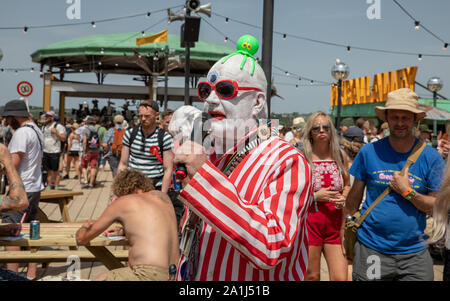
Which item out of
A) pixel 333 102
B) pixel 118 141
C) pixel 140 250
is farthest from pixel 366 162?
pixel 333 102

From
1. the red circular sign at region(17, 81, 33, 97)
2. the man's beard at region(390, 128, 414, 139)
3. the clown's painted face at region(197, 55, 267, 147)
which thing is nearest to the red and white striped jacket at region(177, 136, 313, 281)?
the clown's painted face at region(197, 55, 267, 147)

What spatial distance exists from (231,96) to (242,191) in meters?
0.47

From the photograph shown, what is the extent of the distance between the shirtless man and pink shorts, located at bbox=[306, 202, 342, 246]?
1.21 meters

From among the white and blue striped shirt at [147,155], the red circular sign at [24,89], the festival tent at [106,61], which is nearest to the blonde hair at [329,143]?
the white and blue striped shirt at [147,155]

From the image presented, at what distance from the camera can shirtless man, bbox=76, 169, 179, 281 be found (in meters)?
3.38

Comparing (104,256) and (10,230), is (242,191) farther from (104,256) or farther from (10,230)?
(10,230)

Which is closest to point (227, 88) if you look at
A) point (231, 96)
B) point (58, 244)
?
point (231, 96)

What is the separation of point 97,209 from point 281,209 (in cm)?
748

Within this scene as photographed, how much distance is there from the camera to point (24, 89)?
10328 millimetres

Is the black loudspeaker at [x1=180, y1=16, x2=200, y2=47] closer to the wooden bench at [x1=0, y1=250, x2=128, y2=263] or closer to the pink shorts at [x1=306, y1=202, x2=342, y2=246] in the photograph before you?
the wooden bench at [x1=0, y1=250, x2=128, y2=263]

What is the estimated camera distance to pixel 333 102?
30.4 m

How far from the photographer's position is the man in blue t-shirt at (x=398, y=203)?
9.66ft

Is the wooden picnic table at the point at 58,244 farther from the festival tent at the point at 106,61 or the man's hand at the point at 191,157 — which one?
the festival tent at the point at 106,61

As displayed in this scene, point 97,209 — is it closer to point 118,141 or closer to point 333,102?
point 118,141
